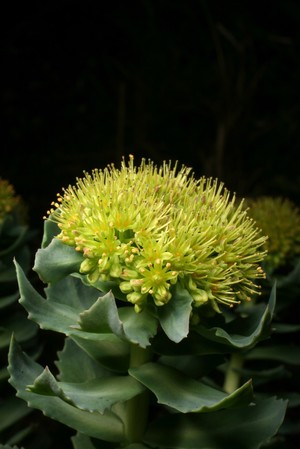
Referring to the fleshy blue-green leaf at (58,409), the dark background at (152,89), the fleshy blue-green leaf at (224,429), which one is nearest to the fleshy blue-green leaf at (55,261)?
the fleshy blue-green leaf at (58,409)

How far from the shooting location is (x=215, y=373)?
165 centimetres

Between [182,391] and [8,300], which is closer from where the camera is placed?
[182,391]

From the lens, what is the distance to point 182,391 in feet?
2.96

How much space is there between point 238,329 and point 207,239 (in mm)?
179

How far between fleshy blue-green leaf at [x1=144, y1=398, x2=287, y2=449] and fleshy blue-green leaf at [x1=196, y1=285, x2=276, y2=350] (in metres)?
0.10

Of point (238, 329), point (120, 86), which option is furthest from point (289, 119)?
point (238, 329)

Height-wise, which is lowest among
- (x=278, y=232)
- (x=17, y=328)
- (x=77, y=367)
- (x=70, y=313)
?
(x=17, y=328)

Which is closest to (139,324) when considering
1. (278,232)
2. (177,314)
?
(177,314)

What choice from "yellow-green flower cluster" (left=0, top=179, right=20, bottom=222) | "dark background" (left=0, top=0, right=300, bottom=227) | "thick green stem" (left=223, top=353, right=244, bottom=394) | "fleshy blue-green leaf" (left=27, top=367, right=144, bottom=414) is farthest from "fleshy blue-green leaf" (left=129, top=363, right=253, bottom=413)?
"dark background" (left=0, top=0, right=300, bottom=227)

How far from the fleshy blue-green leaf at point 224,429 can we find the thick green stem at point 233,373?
0.32 metres

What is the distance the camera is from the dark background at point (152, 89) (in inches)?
86.5

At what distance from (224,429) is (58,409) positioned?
0.72ft

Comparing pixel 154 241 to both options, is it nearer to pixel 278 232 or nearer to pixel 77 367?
pixel 77 367

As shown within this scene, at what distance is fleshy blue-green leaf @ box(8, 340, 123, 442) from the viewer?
0.92 meters
